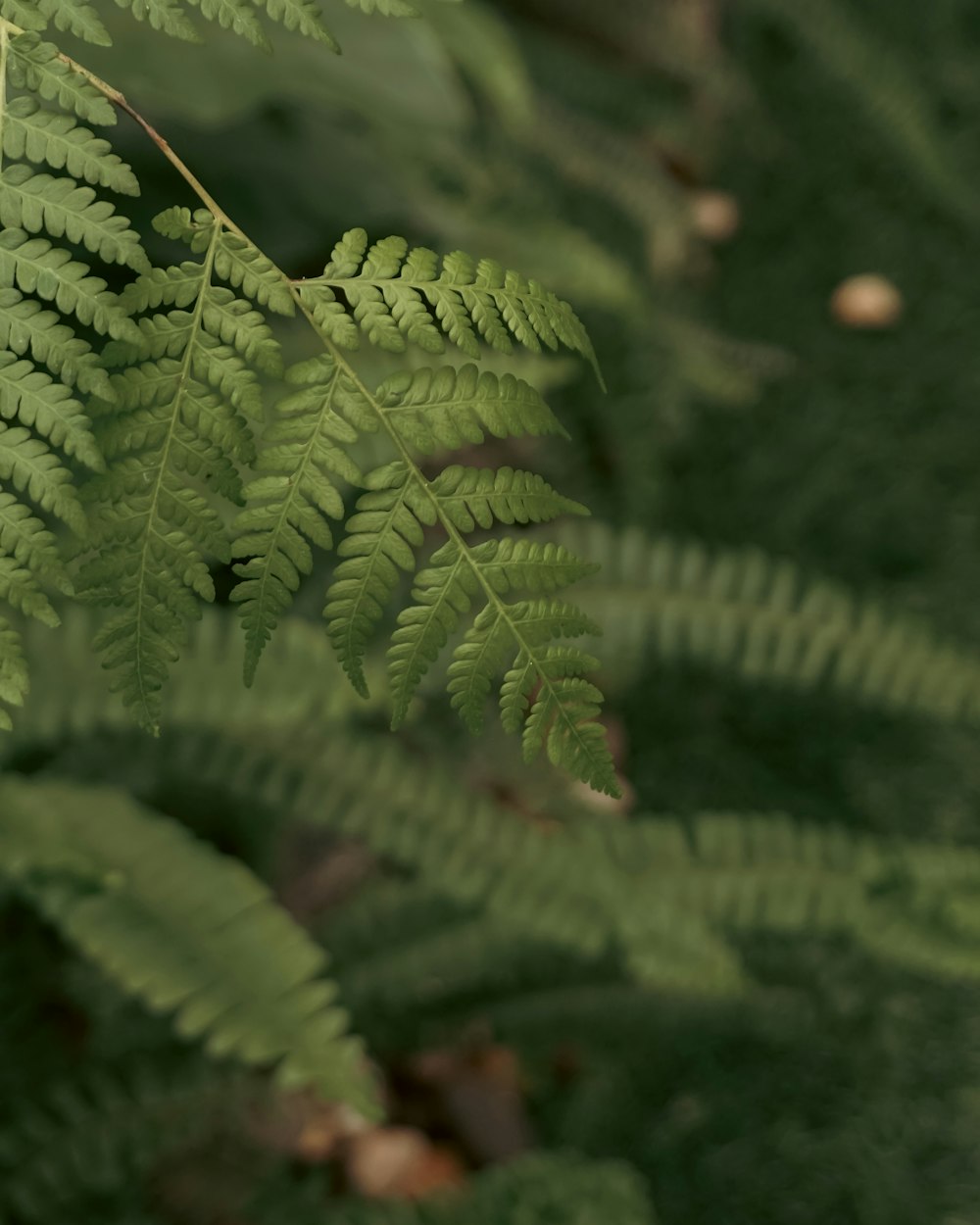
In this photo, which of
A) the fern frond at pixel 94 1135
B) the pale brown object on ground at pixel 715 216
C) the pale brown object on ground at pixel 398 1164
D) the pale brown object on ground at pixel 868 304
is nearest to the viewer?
the fern frond at pixel 94 1135

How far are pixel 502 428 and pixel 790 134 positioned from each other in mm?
2563

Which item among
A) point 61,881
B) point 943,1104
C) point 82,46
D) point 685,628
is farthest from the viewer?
point 685,628

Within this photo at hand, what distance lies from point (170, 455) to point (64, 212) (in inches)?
5.4

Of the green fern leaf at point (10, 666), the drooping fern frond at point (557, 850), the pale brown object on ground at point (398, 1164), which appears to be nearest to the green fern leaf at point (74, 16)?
the green fern leaf at point (10, 666)

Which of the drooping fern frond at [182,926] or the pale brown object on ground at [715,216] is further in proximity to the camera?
the pale brown object on ground at [715,216]

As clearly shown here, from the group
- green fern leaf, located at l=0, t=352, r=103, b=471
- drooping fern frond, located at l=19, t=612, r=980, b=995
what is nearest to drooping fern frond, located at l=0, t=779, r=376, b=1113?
drooping fern frond, located at l=19, t=612, r=980, b=995

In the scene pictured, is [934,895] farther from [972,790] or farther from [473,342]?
[473,342]

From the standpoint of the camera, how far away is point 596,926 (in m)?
1.33

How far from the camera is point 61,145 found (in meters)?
0.59

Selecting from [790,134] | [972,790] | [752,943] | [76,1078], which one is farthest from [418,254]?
[790,134]

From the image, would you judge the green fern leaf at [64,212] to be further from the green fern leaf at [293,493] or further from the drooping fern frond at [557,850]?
the drooping fern frond at [557,850]

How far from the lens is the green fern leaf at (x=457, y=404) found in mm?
622

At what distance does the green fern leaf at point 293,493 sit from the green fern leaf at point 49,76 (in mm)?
173

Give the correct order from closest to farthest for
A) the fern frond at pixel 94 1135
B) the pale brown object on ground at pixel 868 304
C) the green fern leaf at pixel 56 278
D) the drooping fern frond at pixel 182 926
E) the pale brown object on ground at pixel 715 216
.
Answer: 1. the green fern leaf at pixel 56 278
2. the drooping fern frond at pixel 182 926
3. the fern frond at pixel 94 1135
4. the pale brown object on ground at pixel 868 304
5. the pale brown object on ground at pixel 715 216
